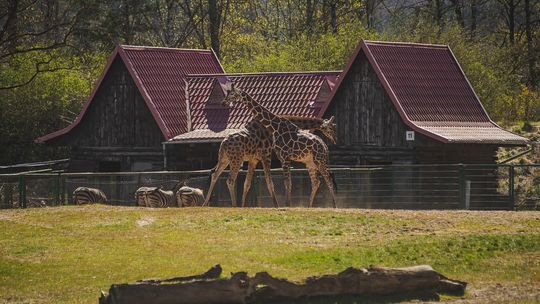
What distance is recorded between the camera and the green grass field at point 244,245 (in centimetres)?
2278

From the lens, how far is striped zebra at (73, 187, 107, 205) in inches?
1422

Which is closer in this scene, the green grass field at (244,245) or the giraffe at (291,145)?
the green grass field at (244,245)

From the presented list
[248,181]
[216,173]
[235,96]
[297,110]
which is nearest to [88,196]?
[216,173]

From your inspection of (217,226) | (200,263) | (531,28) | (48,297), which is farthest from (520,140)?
(531,28)

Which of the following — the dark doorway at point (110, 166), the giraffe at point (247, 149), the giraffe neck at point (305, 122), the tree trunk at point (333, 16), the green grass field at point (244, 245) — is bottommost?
the green grass field at point (244, 245)

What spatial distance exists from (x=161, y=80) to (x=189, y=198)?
43.9 ft

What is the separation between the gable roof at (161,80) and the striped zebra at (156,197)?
9.98m

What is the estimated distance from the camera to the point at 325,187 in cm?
3800

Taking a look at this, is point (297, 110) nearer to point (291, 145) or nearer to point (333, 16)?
point (291, 145)

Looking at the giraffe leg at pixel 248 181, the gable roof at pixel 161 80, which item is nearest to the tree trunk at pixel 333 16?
the gable roof at pixel 161 80

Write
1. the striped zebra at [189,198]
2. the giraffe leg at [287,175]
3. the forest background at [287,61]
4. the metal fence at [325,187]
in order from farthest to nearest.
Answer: the forest background at [287,61] → the metal fence at [325,187] → the striped zebra at [189,198] → the giraffe leg at [287,175]

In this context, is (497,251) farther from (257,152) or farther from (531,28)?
(531,28)

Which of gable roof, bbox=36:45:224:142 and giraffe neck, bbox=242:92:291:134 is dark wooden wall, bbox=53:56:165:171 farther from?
giraffe neck, bbox=242:92:291:134

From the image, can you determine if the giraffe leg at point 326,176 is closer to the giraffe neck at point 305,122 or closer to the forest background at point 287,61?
the giraffe neck at point 305,122
